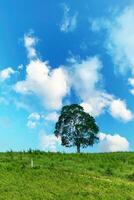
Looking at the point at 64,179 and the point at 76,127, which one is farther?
the point at 76,127

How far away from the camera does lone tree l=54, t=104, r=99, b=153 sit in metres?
75.1

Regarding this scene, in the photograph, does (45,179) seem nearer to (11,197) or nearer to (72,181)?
(72,181)

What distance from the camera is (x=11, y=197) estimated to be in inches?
1362

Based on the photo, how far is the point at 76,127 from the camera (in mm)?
75375

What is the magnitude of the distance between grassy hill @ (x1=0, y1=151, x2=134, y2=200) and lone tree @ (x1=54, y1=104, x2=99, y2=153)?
982 inches

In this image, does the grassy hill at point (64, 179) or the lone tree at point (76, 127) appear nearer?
the grassy hill at point (64, 179)

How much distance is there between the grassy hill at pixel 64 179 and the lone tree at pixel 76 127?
25.0m

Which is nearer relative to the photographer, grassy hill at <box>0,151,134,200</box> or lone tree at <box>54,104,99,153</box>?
grassy hill at <box>0,151,134,200</box>

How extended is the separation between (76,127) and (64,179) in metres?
36.4

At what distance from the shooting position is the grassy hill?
36.0 metres

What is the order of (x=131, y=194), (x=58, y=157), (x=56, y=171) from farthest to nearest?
(x=58, y=157) → (x=56, y=171) → (x=131, y=194)

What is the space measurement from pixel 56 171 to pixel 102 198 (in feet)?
19.2

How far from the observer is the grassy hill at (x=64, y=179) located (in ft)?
118

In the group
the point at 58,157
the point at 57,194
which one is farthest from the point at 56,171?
the point at 58,157
